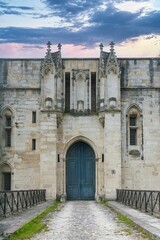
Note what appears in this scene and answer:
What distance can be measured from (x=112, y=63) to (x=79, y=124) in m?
4.20

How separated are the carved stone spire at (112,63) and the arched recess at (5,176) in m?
8.40

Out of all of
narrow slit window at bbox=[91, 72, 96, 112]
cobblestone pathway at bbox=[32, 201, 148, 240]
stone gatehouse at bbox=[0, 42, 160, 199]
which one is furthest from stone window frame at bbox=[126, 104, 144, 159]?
cobblestone pathway at bbox=[32, 201, 148, 240]

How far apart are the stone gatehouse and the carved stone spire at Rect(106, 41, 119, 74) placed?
0.20ft

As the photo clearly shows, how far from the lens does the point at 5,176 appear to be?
92.0ft

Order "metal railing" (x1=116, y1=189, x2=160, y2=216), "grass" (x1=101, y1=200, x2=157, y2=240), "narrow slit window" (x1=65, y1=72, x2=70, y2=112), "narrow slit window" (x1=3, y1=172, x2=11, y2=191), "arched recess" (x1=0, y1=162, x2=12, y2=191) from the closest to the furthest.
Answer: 1. "grass" (x1=101, y1=200, x2=157, y2=240)
2. "metal railing" (x1=116, y1=189, x2=160, y2=216)
3. "arched recess" (x1=0, y1=162, x2=12, y2=191)
4. "narrow slit window" (x1=3, y1=172, x2=11, y2=191)
5. "narrow slit window" (x1=65, y1=72, x2=70, y2=112)

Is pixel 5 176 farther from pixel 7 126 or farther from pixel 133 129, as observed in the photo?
pixel 133 129

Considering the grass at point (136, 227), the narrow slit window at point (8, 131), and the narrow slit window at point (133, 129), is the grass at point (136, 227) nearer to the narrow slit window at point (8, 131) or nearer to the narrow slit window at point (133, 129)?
the narrow slit window at point (133, 129)

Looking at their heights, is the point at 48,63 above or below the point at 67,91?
above

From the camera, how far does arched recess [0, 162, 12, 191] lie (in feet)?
91.1

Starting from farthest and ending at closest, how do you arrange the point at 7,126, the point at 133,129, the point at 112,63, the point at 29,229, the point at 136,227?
the point at 7,126, the point at 133,129, the point at 112,63, the point at 136,227, the point at 29,229

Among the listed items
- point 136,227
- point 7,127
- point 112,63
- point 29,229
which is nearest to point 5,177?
point 7,127

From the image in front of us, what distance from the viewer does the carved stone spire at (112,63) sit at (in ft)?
90.4

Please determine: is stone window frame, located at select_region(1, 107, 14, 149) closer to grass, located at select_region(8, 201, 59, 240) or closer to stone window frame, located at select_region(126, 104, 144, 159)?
stone window frame, located at select_region(126, 104, 144, 159)

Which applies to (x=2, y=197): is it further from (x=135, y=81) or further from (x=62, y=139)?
(x=135, y=81)
